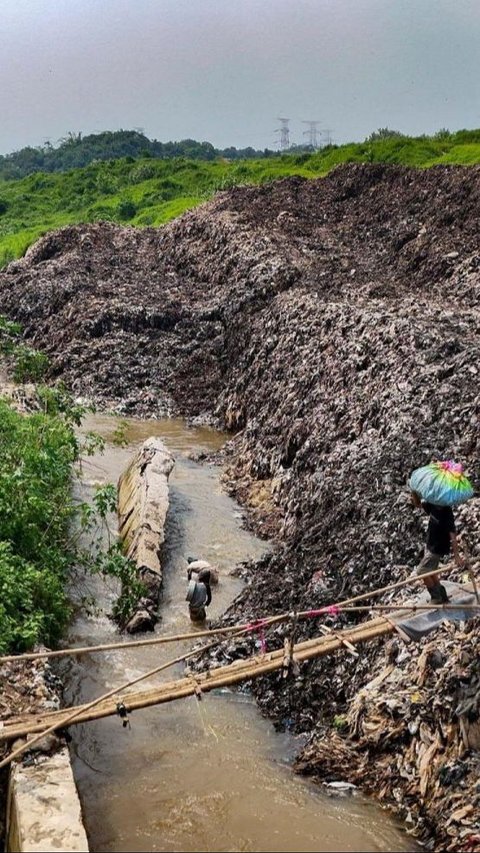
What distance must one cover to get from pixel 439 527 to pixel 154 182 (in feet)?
122

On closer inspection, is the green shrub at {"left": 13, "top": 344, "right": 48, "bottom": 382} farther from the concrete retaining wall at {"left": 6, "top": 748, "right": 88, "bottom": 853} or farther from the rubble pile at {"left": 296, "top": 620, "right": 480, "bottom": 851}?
the rubble pile at {"left": 296, "top": 620, "right": 480, "bottom": 851}

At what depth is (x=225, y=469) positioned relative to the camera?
14320 millimetres

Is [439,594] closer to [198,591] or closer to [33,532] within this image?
[198,591]

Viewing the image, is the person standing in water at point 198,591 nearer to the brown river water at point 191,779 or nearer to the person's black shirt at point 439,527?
the brown river water at point 191,779

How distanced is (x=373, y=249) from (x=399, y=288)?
436 cm


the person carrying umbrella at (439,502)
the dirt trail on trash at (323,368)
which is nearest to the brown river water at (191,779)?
the dirt trail on trash at (323,368)

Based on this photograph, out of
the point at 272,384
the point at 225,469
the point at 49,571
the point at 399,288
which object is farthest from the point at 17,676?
the point at 399,288

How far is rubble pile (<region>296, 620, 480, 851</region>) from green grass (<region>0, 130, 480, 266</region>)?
21.7 meters

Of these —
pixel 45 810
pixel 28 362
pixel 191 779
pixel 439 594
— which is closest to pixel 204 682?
pixel 191 779

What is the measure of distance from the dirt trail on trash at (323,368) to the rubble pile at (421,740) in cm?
2

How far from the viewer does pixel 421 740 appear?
605cm

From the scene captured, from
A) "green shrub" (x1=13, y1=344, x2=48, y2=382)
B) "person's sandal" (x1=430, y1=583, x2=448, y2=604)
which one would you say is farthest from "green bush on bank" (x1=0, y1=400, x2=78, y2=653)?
"person's sandal" (x1=430, y1=583, x2=448, y2=604)

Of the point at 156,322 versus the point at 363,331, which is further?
the point at 156,322

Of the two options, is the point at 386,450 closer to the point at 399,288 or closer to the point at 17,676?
the point at 17,676
